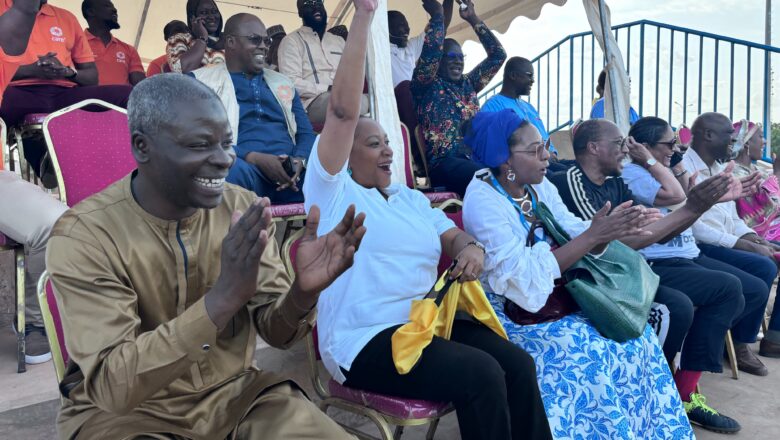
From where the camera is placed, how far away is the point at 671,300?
129 inches

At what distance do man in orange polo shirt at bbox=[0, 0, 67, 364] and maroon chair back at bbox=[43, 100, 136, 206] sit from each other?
Result: 12 cm

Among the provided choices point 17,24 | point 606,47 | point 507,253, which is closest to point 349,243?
point 507,253

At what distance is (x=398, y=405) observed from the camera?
215 centimetres

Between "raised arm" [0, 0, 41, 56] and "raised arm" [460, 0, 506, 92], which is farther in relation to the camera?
"raised arm" [460, 0, 506, 92]

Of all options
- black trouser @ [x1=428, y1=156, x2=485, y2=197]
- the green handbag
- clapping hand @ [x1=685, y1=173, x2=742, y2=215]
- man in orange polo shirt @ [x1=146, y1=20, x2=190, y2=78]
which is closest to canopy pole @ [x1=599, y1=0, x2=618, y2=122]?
black trouser @ [x1=428, y1=156, x2=485, y2=197]

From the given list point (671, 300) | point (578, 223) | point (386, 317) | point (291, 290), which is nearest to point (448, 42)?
point (578, 223)

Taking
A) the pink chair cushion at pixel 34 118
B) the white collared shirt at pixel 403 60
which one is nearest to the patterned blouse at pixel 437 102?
the white collared shirt at pixel 403 60

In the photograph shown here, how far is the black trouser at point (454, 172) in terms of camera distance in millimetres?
4297

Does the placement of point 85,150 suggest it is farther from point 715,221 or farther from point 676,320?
point 715,221

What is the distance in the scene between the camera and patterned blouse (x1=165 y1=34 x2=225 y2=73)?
4.73 metres

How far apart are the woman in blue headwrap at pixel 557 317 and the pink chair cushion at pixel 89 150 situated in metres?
1.72

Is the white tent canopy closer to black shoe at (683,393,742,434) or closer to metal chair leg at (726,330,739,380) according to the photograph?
metal chair leg at (726,330,739,380)

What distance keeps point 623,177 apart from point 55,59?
3612mm

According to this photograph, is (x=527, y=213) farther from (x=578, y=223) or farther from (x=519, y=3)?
(x=519, y=3)
